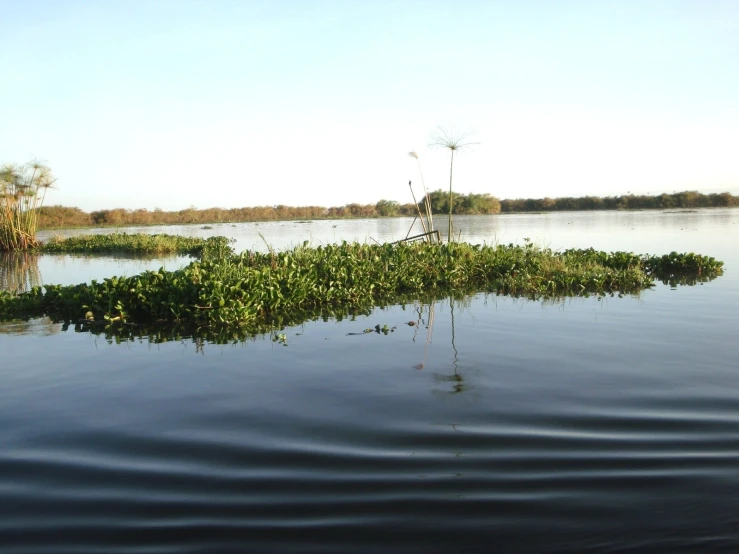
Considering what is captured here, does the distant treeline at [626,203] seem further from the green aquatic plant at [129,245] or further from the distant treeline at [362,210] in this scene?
the green aquatic plant at [129,245]

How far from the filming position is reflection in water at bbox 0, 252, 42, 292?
1495 cm

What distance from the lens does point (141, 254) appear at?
81.9 feet

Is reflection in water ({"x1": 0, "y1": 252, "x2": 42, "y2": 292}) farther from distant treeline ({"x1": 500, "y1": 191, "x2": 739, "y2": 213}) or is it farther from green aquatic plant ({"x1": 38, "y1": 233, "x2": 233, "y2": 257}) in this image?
distant treeline ({"x1": 500, "y1": 191, "x2": 739, "y2": 213})

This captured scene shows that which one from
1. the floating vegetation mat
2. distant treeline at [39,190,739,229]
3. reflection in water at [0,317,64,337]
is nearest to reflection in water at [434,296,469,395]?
the floating vegetation mat

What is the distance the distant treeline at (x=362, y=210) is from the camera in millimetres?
52469

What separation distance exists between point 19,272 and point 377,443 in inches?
675

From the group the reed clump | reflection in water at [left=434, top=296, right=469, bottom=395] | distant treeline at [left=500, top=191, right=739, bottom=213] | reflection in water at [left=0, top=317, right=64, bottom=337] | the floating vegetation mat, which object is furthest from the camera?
distant treeline at [left=500, top=191, right=739, bottom=213]

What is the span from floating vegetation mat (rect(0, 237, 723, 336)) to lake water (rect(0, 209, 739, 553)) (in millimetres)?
1213

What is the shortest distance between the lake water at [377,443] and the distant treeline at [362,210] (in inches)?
1849

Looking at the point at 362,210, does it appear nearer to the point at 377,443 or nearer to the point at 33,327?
the point at 33,327

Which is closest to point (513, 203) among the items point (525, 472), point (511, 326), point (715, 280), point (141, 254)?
point (141, 254)

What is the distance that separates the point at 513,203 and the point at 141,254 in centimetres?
5312

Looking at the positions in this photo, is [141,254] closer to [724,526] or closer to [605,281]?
[605,281]

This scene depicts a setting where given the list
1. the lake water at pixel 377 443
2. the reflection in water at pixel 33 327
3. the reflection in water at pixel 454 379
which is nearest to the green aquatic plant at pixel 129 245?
the reflection in water at pixel 33 327
